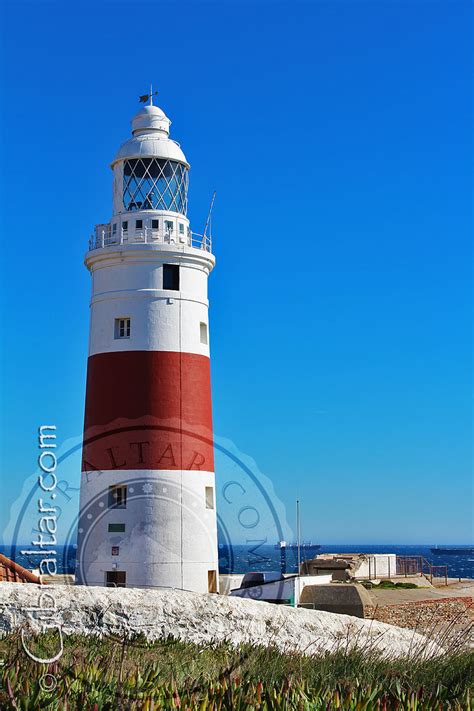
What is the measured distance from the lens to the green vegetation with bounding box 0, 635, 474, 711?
6.50 meters

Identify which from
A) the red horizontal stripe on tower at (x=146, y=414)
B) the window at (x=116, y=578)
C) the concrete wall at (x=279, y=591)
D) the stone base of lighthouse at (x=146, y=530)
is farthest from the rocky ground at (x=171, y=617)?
the concrete wall at (x=279, y=591)

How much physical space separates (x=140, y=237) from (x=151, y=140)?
7.95 ft

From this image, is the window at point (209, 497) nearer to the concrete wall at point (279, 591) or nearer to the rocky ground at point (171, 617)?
the concrete wall at point (279, 591)

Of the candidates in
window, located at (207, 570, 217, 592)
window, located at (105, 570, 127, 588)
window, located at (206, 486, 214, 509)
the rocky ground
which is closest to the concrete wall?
window, located at (207, 570, 217, 592)

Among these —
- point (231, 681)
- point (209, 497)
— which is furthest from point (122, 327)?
point (231, 681)

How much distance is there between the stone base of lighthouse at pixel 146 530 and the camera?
60.2 ft

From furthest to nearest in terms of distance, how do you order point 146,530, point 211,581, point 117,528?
point 211,581
point 117,528
point 146,530

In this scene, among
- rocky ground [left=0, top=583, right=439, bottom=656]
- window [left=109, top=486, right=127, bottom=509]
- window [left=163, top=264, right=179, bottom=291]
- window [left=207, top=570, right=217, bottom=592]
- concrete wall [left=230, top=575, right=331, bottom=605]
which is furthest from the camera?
concrete wall [left=230, top=575, right=331, bottom=605]

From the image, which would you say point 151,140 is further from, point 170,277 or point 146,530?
point 146,530

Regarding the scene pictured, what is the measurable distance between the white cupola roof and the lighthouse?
46 mm

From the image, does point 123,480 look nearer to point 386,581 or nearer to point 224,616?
point 224,616

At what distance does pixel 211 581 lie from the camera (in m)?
19.2

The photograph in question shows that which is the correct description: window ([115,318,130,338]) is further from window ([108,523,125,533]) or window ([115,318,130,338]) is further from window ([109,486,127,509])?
window ([108,523,125,533])

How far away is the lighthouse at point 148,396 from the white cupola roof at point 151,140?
0.15ft
